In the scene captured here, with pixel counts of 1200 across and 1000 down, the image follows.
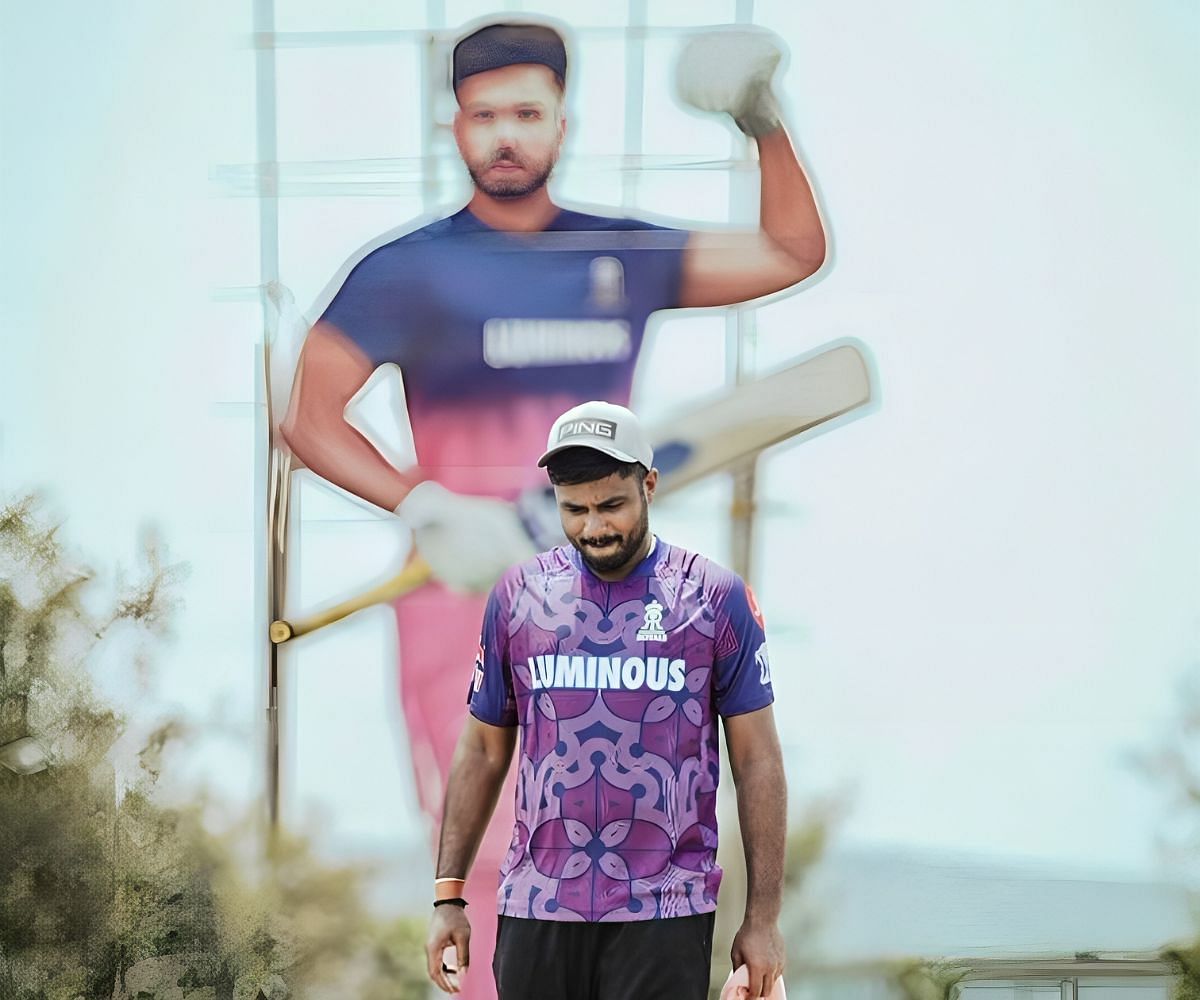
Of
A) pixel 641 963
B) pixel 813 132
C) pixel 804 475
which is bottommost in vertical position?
pixel 641 963

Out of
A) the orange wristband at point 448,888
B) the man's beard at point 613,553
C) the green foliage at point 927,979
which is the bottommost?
the green foliage at point 927,979

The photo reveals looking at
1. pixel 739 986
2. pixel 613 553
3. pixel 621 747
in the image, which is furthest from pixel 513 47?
pixel 739 986

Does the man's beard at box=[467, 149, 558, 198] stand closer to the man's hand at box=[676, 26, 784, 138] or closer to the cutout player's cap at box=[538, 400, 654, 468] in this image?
the man's hand at box=[676, 26, 784, 138]

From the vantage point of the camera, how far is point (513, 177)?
336 centimetres

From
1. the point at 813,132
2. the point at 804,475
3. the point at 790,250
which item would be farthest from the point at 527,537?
the point at 813,132

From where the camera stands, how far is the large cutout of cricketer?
131 inches

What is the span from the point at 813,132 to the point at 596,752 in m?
1.57

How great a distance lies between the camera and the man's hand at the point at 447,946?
94.3 inches

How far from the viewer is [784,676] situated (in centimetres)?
329

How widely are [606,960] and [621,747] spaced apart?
0.29 m

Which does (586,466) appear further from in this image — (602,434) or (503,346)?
(503,346)

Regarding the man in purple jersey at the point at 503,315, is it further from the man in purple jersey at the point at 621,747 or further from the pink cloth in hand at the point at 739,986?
the pink cloth in hand at the point at 739,986

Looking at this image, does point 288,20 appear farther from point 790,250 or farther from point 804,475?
point 804,475

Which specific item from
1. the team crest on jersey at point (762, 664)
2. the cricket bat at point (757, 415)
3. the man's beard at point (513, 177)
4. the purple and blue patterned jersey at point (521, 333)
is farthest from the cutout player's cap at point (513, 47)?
the team crest on jersey at point (762, 664)
